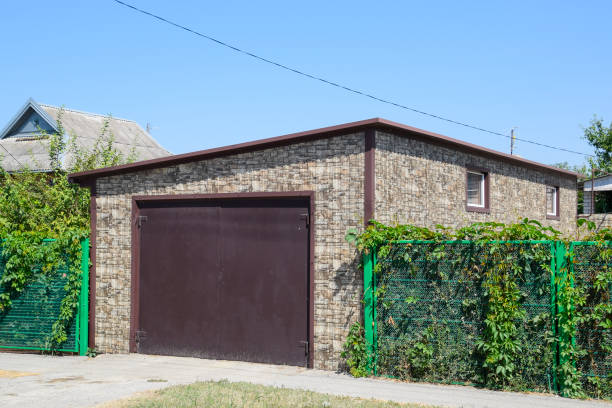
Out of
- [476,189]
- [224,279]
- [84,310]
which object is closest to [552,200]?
[476,189]

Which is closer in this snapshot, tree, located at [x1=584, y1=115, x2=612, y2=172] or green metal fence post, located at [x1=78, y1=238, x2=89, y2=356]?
green metal fence post, located at [x1=78, y1=238, x2=89, y2=356]

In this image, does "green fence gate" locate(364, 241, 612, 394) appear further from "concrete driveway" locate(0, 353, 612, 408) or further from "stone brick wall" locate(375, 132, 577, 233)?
"stone brick wall" locate(375, 132, 577, 233)

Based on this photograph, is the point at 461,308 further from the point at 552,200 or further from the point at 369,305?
the point at 552,200

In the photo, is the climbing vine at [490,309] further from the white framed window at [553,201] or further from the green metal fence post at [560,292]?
the white framed window at [553,201]

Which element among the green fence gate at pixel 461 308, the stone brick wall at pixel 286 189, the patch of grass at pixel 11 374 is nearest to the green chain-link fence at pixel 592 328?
the green fence gate at pixel 461 308

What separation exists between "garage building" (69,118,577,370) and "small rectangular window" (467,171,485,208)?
870 mm

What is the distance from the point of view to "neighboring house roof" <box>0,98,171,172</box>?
27.9 m

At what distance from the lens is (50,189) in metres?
15.1

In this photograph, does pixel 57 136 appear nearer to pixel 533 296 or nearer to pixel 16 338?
pixel 16 338

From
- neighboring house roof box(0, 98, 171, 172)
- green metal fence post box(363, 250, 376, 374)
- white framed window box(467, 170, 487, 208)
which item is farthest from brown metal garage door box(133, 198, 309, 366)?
neighboring house roof box(0, 98, 171, 172)

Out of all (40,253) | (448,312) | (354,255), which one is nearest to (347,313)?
(354,255)

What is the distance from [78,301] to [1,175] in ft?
22.3

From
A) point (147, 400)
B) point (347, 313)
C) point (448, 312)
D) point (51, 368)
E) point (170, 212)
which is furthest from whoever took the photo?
point (170, 212)

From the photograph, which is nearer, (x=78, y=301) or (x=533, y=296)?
(x=533, y=296)
